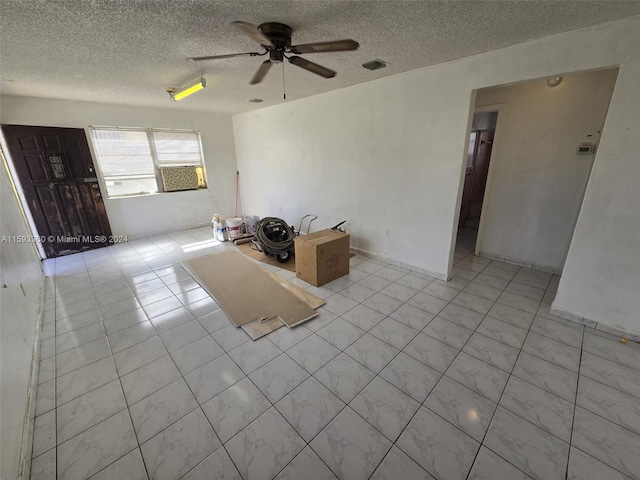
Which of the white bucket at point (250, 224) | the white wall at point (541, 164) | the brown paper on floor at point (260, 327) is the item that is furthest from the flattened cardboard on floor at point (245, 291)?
the white wall at point (541, 164)

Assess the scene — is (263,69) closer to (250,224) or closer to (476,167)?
(250,224)

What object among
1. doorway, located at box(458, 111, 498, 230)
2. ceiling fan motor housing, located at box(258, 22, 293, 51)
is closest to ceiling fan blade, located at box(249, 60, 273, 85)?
ceiling fan motor housing, located at box(258, 22, 293, 51)

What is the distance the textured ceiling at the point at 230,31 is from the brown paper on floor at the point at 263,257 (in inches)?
99.3

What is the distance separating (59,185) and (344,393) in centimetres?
555

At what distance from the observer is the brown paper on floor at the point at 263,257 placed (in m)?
3.98

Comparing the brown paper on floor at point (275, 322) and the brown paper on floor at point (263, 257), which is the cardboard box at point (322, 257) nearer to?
the brown paper on floor at point (275, 322)

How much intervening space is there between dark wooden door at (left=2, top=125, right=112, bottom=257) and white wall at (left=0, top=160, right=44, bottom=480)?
67.9 inches

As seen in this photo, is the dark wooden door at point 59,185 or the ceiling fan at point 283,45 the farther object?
the dark wooden door at point 59,185

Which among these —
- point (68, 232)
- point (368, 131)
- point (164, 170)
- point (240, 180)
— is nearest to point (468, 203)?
point (368, 131)

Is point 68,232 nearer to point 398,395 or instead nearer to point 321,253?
point 321,253

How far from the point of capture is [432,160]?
3129 mm

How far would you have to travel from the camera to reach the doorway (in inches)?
199

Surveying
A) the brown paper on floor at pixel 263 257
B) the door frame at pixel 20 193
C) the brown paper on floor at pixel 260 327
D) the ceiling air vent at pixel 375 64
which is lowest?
the brown paper on floor at pixel 260 327

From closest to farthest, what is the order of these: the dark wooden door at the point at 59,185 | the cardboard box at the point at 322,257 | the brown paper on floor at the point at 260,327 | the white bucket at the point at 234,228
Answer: the brown paper on floor at the point at 260,327, the cardboard box at the point at 322,257, the dark wooden door at the point at 59,185, the white bucket at the point at 234,228
